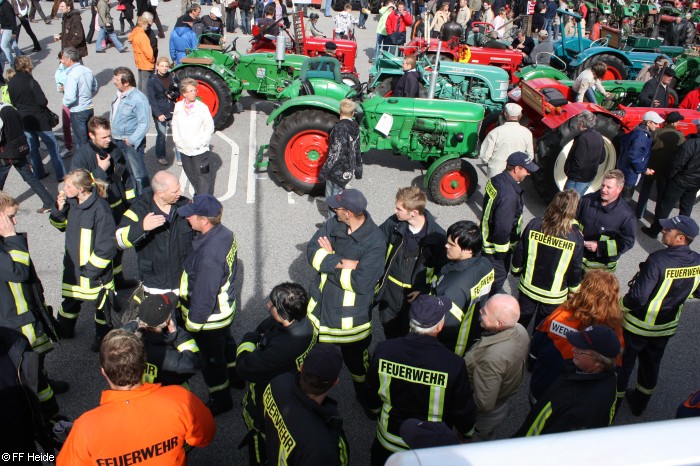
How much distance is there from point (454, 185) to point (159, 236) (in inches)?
177

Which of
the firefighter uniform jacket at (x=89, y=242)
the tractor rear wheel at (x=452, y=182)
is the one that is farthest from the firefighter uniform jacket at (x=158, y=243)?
the tractor rear wheel at (x=452, y=182)

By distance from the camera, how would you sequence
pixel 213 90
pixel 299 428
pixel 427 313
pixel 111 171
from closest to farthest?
pixel 299 428 → pixel 427 313 → pixel 111 171 → pixel 213 90

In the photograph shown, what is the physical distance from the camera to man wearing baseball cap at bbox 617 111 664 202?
676 centimetres

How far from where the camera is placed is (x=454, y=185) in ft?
25.0

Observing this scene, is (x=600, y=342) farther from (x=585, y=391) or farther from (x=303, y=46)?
(x=303, y=46)

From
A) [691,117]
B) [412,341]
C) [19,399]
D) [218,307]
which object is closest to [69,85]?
[218,307]

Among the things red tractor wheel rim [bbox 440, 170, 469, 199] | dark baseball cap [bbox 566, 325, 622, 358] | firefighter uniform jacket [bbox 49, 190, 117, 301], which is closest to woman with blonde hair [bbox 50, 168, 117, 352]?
firefighter uniform jacket [bbox 49, 190, 117, 301]

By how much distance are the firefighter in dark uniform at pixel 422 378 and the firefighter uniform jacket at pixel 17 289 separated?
2359 millimetres

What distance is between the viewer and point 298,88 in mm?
8352

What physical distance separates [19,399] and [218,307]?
1301mm

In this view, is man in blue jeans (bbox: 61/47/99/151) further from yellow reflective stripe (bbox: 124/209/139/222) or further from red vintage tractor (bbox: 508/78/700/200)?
red vintage tractor (bbox: 508/78/700/200)

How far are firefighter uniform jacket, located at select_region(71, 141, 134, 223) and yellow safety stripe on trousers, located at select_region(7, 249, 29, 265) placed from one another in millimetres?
1414

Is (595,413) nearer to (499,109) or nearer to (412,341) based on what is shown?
(412,341)

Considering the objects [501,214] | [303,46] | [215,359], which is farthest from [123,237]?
[303,46]
